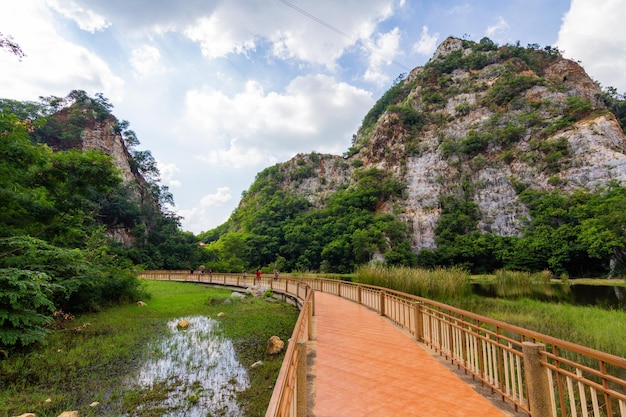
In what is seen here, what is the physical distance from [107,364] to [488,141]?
65.1 meters

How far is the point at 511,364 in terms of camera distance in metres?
3.63

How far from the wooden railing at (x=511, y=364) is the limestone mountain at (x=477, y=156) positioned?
136ft

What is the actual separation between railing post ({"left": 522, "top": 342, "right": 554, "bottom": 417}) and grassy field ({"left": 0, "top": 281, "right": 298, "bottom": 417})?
3698mm

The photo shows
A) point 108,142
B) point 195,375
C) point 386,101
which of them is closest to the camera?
point 195,375

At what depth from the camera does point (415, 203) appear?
57.6 meters

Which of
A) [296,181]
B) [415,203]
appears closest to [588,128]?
[415,203]

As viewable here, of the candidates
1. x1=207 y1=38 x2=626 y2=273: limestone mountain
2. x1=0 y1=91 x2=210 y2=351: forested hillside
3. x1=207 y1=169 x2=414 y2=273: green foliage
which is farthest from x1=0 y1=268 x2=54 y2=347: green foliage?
x1=207 y1=38 x2=626 y2=273: limestone mountain

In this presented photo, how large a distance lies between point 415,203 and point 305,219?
22.4 m

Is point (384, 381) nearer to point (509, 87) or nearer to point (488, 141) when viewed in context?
point (488, 141)

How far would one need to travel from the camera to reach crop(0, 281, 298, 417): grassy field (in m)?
4.90

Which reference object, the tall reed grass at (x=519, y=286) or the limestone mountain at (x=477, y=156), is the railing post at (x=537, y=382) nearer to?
the tall reed grass at (x=519, y=286)

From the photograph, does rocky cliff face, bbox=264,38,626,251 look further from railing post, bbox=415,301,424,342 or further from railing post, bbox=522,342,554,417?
railing post, bbox=522,342,554,417

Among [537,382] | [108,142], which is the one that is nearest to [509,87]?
[537,382]

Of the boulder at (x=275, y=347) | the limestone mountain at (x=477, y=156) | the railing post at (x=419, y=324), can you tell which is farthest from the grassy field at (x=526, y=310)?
the limestone mountain at (x=477, y=156)
